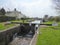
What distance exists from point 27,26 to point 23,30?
53.3 inches

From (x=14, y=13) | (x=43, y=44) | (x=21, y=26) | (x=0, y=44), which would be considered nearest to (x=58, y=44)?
(x=43, y=44)

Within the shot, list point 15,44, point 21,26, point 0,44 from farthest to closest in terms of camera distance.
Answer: point 21,26
point 15,44
point 0,44

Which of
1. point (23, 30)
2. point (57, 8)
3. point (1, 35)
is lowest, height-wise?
point (23, 30)

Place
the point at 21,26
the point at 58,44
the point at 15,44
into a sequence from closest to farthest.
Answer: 1. the point at 58,44
2. the point at 15,44
3. the point at 21,26

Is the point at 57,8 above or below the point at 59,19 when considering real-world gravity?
above

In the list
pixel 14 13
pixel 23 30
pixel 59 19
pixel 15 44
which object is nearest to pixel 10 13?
pixel 14 13

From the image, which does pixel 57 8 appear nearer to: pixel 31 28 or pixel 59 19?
pixel 31 28

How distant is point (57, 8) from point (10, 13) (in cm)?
5468

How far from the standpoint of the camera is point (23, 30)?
36375 mm

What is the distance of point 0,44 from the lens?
53.9 feet

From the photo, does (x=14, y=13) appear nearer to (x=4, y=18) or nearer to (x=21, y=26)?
(x=4, y=18)

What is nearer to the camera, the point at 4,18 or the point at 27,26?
the point at 27,26

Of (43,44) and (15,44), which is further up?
(43,44)

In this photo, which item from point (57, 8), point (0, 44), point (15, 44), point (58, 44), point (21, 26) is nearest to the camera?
point (58, 44)
